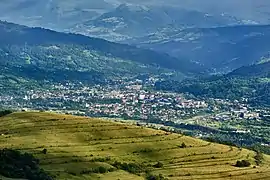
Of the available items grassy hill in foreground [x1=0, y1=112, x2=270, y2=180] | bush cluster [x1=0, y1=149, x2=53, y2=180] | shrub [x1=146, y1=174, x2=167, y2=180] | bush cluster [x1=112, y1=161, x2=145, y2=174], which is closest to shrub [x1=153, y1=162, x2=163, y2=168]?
grassy hill in foreground [x1=0, y1=112, x2=270, y2=180]

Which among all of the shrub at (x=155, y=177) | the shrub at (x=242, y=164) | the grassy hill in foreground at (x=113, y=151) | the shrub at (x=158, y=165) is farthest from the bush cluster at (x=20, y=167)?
the shrub at (x=242, y=164)

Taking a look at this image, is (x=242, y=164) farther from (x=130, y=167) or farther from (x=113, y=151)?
(x=130, y=167)

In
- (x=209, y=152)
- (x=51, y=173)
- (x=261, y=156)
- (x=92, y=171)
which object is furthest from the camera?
(x=261, y=156)

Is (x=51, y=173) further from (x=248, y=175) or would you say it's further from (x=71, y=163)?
(x=248, y=175)

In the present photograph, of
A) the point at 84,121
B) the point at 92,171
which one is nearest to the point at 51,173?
the point at 92,171

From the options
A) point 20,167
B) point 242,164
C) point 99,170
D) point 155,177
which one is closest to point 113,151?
point 99,170

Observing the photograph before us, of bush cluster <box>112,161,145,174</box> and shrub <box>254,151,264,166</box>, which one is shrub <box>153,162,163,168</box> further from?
shrub <box>254,151,264,166</box>

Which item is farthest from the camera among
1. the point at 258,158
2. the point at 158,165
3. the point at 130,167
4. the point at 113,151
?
the point at 258,158

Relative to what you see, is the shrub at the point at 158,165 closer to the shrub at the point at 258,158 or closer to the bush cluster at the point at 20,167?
the bush cluster at the point at 20,167

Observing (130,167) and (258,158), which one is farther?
(258,158)
